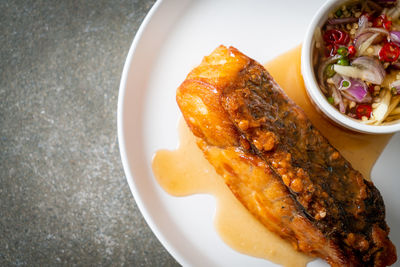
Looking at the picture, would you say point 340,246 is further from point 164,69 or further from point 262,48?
point 164,69

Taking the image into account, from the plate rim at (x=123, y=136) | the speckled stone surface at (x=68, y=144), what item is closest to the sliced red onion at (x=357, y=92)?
the plate rim at (x=123, y=136)

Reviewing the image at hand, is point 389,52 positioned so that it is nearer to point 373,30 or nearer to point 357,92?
point 373,30

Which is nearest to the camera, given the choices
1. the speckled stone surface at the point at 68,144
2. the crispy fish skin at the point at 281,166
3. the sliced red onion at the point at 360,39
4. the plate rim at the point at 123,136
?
the crispy fish skin at the point at 281,166

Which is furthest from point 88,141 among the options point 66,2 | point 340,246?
point 340,246

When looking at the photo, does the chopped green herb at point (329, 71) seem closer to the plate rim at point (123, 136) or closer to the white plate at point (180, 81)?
the white plate at point (180, 81)

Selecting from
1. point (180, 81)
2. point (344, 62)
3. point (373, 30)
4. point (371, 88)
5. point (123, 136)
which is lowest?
point (123, 136)

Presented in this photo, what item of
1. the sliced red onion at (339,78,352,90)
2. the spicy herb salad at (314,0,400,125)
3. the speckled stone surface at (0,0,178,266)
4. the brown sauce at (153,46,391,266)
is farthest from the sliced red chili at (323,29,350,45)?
the speckled stone surface at (0,0,178,266)

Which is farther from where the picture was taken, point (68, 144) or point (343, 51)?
point (68, 144)

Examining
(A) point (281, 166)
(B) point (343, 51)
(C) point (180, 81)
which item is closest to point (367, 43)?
(B) point (343, 51)
